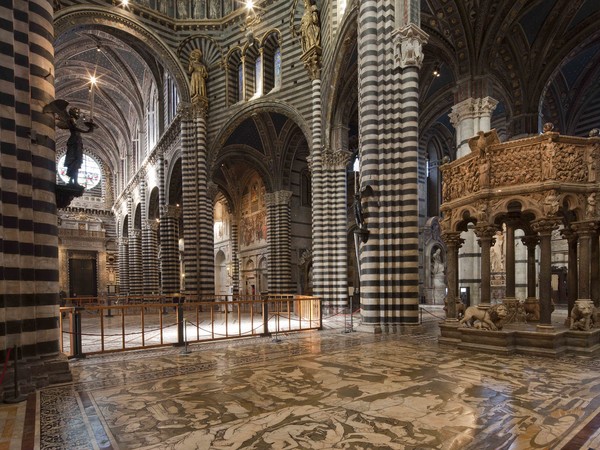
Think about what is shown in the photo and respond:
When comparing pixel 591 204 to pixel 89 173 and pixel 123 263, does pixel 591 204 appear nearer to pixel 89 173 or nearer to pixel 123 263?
pixel 123 263

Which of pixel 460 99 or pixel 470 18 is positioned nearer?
pixel 470 18

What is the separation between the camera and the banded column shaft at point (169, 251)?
2588 centimetres

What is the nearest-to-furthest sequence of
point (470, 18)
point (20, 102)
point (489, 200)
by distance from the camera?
1. point (20, 102)
2. point (489, 200)
3. point (470, 18)

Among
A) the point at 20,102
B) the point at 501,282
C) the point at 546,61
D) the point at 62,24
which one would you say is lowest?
the point at 501,282

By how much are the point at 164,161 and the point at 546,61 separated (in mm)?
23956

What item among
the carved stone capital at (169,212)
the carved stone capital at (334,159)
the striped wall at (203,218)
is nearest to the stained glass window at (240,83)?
the striped wall at (203,218)

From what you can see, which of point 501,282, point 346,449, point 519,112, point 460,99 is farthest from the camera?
point 501,282

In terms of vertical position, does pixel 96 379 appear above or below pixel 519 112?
below

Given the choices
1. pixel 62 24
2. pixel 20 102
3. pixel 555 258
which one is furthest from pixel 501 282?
pixel 62 24

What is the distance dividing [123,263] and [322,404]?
40604 millimetres

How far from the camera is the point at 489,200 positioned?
8.72 metres

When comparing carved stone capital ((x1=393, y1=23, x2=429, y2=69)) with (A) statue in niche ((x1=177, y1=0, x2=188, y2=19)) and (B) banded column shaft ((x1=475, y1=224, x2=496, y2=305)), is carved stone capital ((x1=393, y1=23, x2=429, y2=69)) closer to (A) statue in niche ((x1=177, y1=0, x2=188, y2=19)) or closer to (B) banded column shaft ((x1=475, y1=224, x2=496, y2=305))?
(B) banded column shaft ((x1=475, y1=224, x2=496, y2=305))

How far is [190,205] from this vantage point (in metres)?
23.0

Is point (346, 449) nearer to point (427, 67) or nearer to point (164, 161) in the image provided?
point (427, 67)
